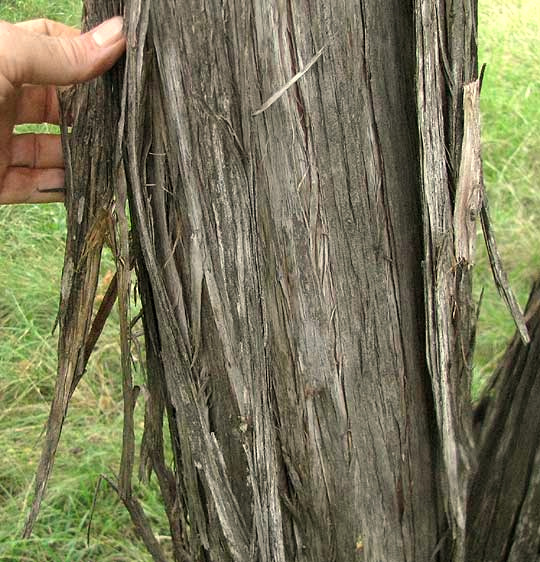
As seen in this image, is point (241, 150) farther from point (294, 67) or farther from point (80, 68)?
point (80, 68)

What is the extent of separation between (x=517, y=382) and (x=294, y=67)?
0.72 metres

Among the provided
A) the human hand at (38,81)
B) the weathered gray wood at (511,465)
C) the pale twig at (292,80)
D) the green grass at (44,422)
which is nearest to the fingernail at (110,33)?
the human hand at (38,81)

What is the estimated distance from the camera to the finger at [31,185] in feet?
4.90

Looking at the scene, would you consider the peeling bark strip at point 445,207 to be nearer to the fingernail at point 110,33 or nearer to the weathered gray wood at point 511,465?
the weathered gray wood at point 511,465

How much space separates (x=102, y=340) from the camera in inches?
106

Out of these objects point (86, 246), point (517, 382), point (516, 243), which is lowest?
point (516, 243)

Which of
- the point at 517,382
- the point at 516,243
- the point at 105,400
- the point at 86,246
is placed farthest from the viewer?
the point at 516,243

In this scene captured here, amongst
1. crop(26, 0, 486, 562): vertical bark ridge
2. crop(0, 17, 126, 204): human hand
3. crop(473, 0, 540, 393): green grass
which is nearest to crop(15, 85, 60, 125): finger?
crop(0, 17, 126, 204): human hand

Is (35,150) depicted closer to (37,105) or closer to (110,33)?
(37,105)

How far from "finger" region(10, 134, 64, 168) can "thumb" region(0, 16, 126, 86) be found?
0.92 feet

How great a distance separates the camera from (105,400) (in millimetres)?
2498

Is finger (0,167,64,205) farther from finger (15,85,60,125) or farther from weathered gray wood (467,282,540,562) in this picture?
weathered gray wood (467,282,540,562)

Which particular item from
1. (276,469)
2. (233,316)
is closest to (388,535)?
(276,469)

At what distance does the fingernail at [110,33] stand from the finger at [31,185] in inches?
19.0
